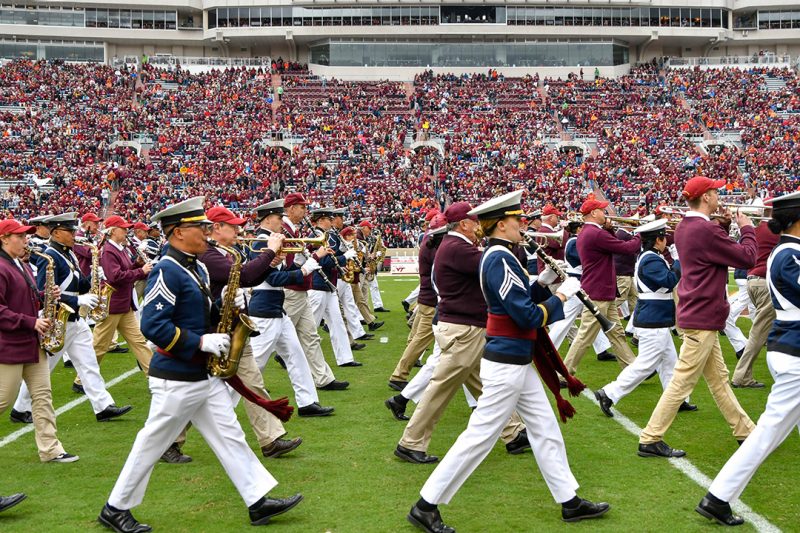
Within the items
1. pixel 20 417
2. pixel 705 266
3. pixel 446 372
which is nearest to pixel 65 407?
pixel 20 417

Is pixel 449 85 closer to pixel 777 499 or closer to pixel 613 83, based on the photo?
pixel 613 83

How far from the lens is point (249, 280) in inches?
301

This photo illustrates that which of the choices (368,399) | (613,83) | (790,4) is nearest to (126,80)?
(613,83)

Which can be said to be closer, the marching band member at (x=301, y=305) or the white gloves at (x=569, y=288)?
the white gloves at (x=569, y=288)

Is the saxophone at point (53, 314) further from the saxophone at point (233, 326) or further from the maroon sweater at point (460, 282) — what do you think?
the maroon sweater at point (460, 282)

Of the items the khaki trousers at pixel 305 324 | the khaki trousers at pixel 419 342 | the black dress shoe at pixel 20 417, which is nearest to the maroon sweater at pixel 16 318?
the black dress shoe at pixel 20 417

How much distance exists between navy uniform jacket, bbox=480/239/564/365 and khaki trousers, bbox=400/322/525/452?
1.43 m

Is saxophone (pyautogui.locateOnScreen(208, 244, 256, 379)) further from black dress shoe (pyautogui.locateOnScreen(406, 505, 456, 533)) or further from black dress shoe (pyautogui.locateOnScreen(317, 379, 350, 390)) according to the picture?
black dress shoe (pyautogui.locateOnScreen(317, 379, 350, 390))

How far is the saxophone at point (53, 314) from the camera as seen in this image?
817cm

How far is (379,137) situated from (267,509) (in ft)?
146

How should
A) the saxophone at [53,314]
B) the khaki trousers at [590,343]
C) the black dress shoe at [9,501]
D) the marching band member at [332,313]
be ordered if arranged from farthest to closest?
1. the marching band member at [332,313]
2. the khaki trousers at [590,343]
3. the saxophone at [53,314]
4. the black dress shoe at [9,501]

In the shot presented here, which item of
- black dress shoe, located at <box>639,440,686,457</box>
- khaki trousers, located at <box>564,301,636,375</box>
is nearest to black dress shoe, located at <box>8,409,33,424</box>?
khaki trousers, located at <box>564,301,636,375</box>

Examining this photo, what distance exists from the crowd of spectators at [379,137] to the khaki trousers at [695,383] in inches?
1120

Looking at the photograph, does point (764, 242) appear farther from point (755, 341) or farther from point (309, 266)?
point (309, 266)
